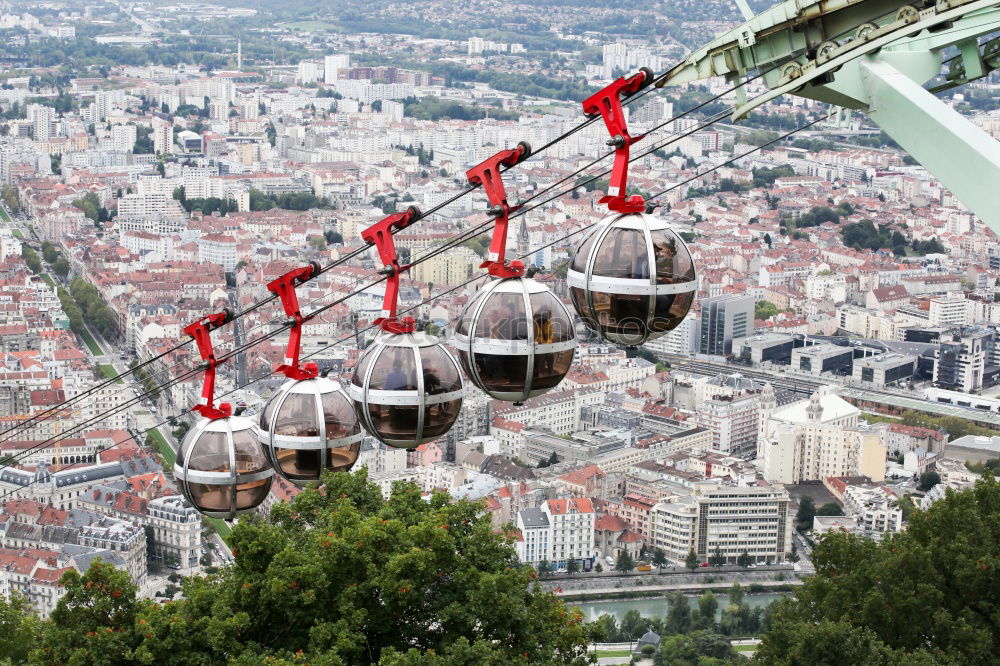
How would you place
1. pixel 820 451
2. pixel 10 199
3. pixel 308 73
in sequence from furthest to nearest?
1. pixel 308 73
2. pixel 10 199
3. pixel 820 451

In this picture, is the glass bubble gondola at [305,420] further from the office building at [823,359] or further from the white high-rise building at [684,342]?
the white high-rise building at [684,342]

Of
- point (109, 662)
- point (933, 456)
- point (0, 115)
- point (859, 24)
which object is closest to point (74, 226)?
point (0, 115)

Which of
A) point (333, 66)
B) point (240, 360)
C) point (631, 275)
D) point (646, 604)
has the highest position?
point (333, 66)

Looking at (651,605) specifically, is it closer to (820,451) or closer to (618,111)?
(820,451)

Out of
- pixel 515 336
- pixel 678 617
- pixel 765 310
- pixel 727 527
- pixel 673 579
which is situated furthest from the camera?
pixel 765 310

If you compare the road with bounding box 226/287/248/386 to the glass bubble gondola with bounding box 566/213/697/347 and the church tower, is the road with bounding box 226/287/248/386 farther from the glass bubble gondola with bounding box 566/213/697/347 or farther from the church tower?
the glass bubble gondola with bounding box 566/213/697/347

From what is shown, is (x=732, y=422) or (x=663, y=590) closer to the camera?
(x=663, y=590)

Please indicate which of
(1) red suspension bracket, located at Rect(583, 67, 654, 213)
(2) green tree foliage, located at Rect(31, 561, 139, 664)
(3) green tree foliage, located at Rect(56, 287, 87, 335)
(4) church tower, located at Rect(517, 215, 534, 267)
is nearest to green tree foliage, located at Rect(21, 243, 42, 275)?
(3) green tree foliage, located at Rect(56, 287, 87, 335)

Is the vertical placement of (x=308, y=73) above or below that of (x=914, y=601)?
above

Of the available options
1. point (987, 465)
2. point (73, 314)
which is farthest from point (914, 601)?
point (73, 314)
